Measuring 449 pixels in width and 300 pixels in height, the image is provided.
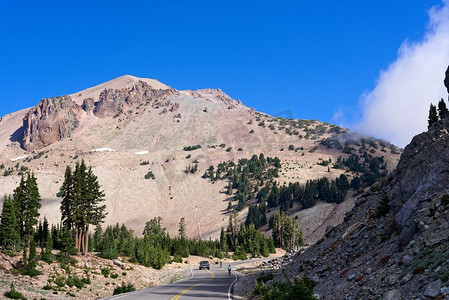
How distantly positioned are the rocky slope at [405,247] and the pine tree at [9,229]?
41.3 metres

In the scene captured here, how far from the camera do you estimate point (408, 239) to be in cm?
1538

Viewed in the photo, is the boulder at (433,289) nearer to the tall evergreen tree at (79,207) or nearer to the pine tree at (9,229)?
the pine tree at (9,229)

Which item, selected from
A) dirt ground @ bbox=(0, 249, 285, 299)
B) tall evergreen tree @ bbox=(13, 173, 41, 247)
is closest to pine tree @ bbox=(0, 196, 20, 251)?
tall evergreen tree @ bbox=(13, 173, 41, 247)

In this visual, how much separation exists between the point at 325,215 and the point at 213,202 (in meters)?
70.3

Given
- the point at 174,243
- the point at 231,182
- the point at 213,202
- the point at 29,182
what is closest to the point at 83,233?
the point at 29,182

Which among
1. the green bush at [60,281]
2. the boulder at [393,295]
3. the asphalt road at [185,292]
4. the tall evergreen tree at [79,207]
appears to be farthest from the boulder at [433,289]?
the tall evergreen tree at [79,207]

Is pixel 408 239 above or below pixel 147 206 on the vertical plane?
below

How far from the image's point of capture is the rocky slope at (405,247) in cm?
1177

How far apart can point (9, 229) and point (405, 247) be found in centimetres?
5040

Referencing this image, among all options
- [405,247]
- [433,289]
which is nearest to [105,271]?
[405,247]

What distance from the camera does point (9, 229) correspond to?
47.9 meters

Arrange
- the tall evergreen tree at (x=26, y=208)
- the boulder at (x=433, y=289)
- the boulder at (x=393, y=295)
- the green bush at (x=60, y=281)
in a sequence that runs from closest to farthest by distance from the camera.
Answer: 1. the boulder at (x=433, y=289)
2. the boulder at (x=393, y=295)
3. the green bush at (x=60, y=281)
4. the tall evergreen tree at (x=26, y=208)

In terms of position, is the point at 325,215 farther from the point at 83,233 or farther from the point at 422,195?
the point at 422,195

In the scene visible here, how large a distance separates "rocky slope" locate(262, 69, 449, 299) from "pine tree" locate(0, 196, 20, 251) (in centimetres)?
4126
